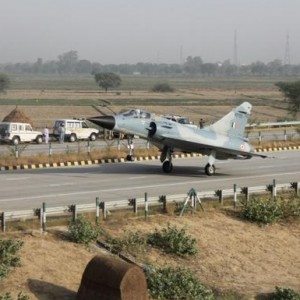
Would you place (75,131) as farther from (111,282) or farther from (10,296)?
(111,282)

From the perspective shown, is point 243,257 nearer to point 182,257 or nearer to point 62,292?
point 182,257

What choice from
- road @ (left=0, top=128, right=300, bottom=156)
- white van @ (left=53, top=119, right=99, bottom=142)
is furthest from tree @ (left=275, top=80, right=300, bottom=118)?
white van @ (left=53, top=119, right=99, bottom=142)

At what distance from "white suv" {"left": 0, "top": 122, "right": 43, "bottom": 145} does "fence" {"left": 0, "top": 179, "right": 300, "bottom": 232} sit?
23.6 m

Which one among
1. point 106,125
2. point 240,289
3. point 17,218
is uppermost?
point 106,125

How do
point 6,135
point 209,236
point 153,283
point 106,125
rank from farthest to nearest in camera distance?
point 6,135
point 106,125
point 209,236
point 153,283

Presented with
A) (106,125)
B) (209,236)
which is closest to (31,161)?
(106,125)

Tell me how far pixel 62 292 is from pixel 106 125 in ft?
44.8

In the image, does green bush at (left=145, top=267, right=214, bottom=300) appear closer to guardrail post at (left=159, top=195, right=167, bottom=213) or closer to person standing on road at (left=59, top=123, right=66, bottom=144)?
guardrail post at (left=159, top=195, right=167, bottom=213)

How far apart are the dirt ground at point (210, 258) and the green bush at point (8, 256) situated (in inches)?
7.4

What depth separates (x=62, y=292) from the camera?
53.6 feet

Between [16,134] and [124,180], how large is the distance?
18.3 meters

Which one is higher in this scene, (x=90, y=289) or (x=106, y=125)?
(x=106, y=125)

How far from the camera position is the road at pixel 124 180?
25.6 meters

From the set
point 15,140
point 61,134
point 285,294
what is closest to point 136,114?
point 285,294
